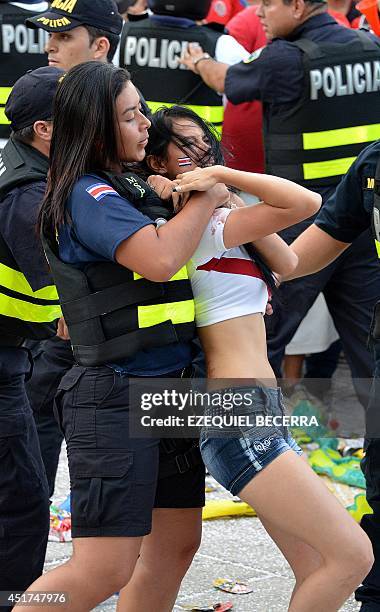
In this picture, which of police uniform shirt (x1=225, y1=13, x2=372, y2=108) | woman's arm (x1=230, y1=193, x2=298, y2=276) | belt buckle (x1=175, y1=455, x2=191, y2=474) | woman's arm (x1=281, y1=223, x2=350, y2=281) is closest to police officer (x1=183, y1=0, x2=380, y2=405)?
police uniform shirt (x1=225, y1=13, x2=372, y2=108)

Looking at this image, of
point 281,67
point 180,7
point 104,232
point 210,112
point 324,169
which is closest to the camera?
point 104,232

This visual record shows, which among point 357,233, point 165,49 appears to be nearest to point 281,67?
point 165,49

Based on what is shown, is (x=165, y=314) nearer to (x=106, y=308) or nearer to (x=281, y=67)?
(x=106, y=308)

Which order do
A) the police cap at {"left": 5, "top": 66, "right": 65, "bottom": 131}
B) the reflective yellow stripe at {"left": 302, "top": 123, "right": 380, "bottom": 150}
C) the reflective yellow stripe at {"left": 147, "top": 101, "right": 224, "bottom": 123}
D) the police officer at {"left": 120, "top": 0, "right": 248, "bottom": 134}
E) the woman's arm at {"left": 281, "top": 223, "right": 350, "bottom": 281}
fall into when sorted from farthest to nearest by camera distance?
the reflective yellow stripe at {"left": 147, "top": 101, "right": 224, "bottom": 123}, the police officer at {"left": 120, "top": 0, "right": 248, "bottom": 134}, the reflective yellow stripe at {"left": 302, "top": 123, "right": 380, "bottom": 150}, the woman's arm at {"left": 281, "top": 223, "right": 350, "bottom": 281}, the police cap at {"left": 5, "top": 66, "right": 65, "bottom": 131}

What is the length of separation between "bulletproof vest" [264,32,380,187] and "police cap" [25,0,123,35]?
92 centimetres

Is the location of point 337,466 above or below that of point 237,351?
below

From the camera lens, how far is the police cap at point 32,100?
356 cm

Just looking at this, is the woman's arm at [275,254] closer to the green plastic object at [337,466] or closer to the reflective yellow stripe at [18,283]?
the reflective yellow stripe at [18,283]

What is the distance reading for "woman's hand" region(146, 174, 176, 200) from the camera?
3.05 metres

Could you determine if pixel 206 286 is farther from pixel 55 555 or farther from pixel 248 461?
pixel 55 555

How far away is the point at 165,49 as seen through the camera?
18.7 ft

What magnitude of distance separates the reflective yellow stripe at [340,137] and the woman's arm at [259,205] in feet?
7.71

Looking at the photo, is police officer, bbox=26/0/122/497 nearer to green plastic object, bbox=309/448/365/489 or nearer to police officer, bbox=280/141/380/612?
police officer, bbox=280/141/380/612

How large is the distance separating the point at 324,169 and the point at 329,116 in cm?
25
